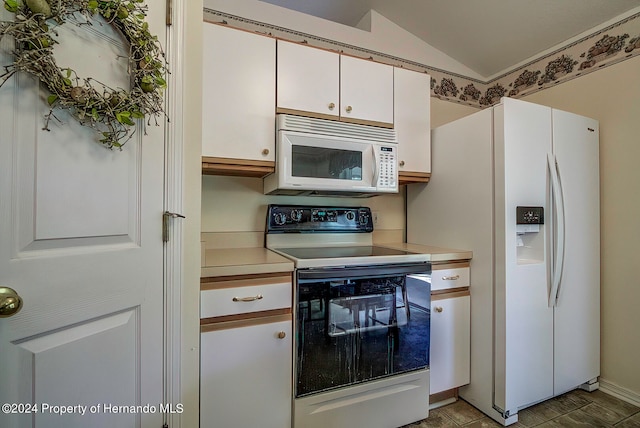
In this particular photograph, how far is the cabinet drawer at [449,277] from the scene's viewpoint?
1737mm

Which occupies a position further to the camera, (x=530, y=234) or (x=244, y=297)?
(x=530, y=234)

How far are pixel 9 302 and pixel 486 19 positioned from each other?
2.85 meters

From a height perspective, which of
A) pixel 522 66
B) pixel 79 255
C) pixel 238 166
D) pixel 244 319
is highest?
pixel 522 66

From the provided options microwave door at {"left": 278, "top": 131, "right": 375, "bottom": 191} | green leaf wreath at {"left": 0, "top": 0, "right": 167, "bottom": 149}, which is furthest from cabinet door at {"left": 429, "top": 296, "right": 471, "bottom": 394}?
green leaf wreath at {"left": 0, "top": 0, "right": 167, "bottom": 149}

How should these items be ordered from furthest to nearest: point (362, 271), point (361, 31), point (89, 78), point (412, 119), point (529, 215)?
point (361, 31)
point (412, 119)
point (529, 215)
point (362, 271)
point (89, 78)

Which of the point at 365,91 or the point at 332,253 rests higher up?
the point at 365,91

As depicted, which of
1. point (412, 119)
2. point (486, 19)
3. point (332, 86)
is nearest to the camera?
point (332, 86)

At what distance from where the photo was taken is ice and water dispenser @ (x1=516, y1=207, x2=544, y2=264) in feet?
5.37

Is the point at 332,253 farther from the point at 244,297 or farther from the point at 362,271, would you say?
the point at 244,297

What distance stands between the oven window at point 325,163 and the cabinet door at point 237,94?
149 millimetres

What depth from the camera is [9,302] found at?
0.66m

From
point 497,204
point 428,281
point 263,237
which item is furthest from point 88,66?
point 497,204

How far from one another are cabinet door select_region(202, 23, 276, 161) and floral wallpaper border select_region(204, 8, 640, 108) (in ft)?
1.51

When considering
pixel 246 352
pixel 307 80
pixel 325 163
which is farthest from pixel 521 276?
pixel 307 80
